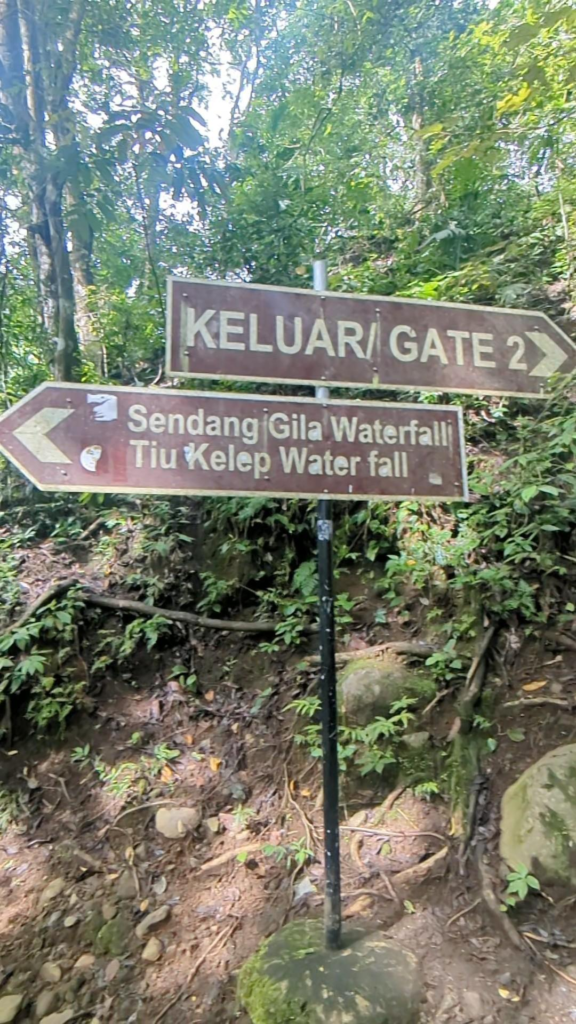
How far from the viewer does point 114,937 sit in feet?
9.28

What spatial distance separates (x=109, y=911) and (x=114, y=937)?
133 millimetres

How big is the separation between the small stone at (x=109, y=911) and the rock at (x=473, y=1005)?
1.67m

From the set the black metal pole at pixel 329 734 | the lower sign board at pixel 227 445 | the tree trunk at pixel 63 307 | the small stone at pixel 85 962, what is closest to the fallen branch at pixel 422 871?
the black metal pole at pixel 329 734

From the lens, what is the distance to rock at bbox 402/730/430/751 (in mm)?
3422

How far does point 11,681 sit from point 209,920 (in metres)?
1.95

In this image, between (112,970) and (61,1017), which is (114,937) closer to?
(112,970)

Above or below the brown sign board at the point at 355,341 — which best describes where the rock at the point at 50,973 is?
below

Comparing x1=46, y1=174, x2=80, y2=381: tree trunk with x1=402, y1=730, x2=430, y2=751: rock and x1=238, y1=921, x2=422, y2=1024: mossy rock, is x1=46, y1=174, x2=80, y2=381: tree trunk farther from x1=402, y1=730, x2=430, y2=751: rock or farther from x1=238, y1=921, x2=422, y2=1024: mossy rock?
x1=238, y1=921, x2=422, y2=1024: mossy rock

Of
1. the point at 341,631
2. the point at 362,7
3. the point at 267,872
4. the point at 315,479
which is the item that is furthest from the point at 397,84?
the point at 267,872

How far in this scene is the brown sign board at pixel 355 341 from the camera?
219 cm

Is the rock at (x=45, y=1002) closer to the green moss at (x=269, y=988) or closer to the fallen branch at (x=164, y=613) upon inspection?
the green moss at (x=269, y=988)

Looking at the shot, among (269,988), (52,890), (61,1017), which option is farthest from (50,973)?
(269,988)

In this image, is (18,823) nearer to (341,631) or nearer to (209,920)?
(209,920)

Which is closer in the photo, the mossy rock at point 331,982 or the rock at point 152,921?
the mossy rock at point 331,982
